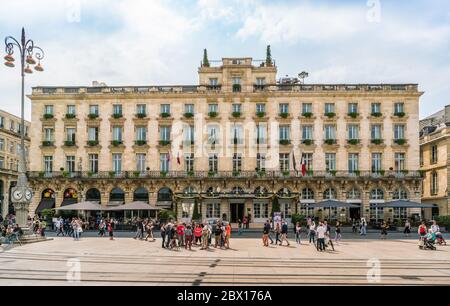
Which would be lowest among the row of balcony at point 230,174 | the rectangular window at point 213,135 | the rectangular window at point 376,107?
the row of balcony at point 230,174

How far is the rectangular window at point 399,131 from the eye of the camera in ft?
171

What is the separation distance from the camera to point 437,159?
182 ft

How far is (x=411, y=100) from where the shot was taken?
171 feet

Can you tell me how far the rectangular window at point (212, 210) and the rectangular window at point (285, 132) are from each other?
1193cm

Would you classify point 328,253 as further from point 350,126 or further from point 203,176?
point 350,126

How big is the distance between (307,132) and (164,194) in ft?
64.9

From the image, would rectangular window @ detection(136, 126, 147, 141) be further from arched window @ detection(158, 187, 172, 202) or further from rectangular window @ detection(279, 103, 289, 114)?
rectangular window @ detection(279, 103, 289, 114)

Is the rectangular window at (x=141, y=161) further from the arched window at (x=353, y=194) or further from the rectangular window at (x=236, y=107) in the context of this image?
the arched window at (x=353, y=194)

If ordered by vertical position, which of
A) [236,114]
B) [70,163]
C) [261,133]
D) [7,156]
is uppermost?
[236,114]

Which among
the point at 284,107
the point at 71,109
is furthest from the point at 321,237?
the point at 71,109

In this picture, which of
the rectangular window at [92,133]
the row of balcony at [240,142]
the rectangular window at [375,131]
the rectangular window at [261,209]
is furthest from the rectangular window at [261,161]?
the rectangular window at [92,133]

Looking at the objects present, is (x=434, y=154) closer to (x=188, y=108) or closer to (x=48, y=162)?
(x=188, y=108)

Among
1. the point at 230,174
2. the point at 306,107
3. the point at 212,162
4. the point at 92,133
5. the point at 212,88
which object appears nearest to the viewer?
the point at 230,174
